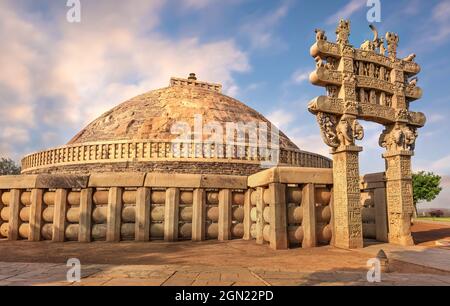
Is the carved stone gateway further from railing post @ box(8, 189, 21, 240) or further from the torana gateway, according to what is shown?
railing post @ box(8, 189, 21, 240)

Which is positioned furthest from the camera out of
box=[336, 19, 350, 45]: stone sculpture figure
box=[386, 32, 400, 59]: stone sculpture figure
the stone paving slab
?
box=[386, 32, 400, 59]: stone sculpture figure

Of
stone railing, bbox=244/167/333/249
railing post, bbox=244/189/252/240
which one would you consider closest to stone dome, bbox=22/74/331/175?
railing post, bbox=244/189/252/240

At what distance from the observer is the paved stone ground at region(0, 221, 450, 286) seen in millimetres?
4246

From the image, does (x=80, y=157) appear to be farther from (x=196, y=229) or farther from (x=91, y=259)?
(x=91, y=259)

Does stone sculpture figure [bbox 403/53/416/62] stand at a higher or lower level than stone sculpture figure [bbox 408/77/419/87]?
higher

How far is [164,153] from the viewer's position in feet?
62.9

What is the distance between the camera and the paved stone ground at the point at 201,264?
4246mm

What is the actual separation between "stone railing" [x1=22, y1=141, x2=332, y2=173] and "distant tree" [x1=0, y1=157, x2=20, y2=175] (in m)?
35.1

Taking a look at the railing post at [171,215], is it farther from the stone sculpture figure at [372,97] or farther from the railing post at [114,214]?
the stone sculpture figure at [372,97]

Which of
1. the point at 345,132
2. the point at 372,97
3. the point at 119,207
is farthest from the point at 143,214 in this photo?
the point at 372,97

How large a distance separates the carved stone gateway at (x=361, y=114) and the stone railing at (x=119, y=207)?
3007 millimetres

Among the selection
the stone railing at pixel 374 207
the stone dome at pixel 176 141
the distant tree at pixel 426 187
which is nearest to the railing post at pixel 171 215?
the stone railing at pixel 374 207
